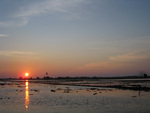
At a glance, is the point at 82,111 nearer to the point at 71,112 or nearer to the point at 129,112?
the point at 71,112

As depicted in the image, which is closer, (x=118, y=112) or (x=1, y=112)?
(x=118, y=112)

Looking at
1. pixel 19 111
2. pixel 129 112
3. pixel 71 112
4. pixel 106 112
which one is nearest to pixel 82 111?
pixel 71 112

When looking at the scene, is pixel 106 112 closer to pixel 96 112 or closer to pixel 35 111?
pixel 96 112

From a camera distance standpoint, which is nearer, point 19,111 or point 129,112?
point 129,112

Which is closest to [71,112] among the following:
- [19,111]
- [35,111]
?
[35,111]

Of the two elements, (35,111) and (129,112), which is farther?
(35,111)

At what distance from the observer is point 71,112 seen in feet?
66.0

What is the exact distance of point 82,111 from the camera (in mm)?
20406

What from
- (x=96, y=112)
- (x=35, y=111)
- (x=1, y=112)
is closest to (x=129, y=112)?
(x=96, y=112)

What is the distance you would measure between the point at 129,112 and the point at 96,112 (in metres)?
3.17

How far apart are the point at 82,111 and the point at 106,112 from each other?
8.04 ft

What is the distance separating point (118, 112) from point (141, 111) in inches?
91.5

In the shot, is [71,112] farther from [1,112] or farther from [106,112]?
[1,112]

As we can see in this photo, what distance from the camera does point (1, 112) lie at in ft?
68.3
